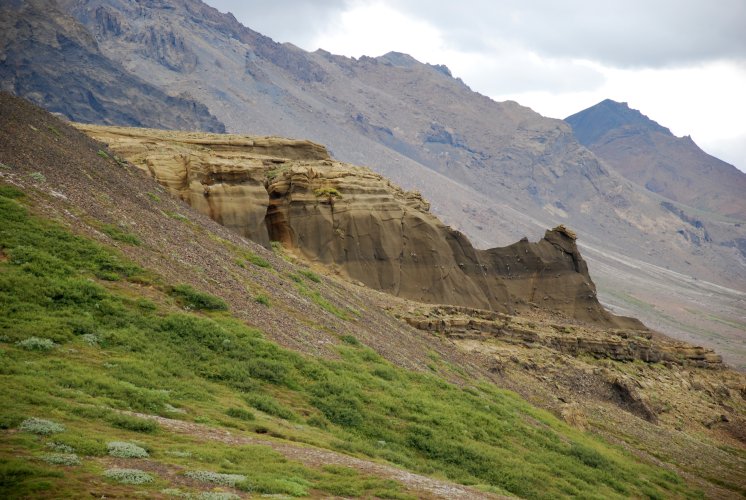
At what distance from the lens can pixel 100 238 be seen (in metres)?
25.8

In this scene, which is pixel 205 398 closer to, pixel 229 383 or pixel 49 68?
pixel 229 383

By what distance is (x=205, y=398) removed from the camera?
19781 mm

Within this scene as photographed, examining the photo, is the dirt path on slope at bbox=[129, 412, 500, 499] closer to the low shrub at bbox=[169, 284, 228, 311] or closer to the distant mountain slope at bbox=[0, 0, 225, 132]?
the low shrub at bbox=[169, 284, 228, 311]

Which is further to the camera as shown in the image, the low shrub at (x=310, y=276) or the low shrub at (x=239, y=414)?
the low shrub at (x=310, y=276)

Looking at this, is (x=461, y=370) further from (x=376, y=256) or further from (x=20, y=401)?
(x=20, y=401)

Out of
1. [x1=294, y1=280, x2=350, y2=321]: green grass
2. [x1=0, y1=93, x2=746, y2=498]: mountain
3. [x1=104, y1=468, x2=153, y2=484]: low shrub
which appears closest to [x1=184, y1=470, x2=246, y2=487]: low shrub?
[x1=0, y1=93, x2=746, y2=498]: mountain

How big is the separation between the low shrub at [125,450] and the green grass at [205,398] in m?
0.18

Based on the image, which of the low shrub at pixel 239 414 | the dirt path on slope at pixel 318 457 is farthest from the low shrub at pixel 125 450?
the low shrub at pixel 239 414

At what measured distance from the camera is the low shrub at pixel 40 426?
13.8m

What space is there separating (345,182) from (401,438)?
31.8 metres

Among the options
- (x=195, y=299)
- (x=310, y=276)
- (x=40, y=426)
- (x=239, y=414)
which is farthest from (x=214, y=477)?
(x=310, y=276)

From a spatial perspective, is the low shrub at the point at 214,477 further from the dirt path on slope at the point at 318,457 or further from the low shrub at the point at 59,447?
the dirt path on slope at the point at 318,457

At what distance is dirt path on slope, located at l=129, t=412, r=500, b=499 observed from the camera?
16797 millimetres

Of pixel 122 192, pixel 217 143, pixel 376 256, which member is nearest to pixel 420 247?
pixel 376 256
